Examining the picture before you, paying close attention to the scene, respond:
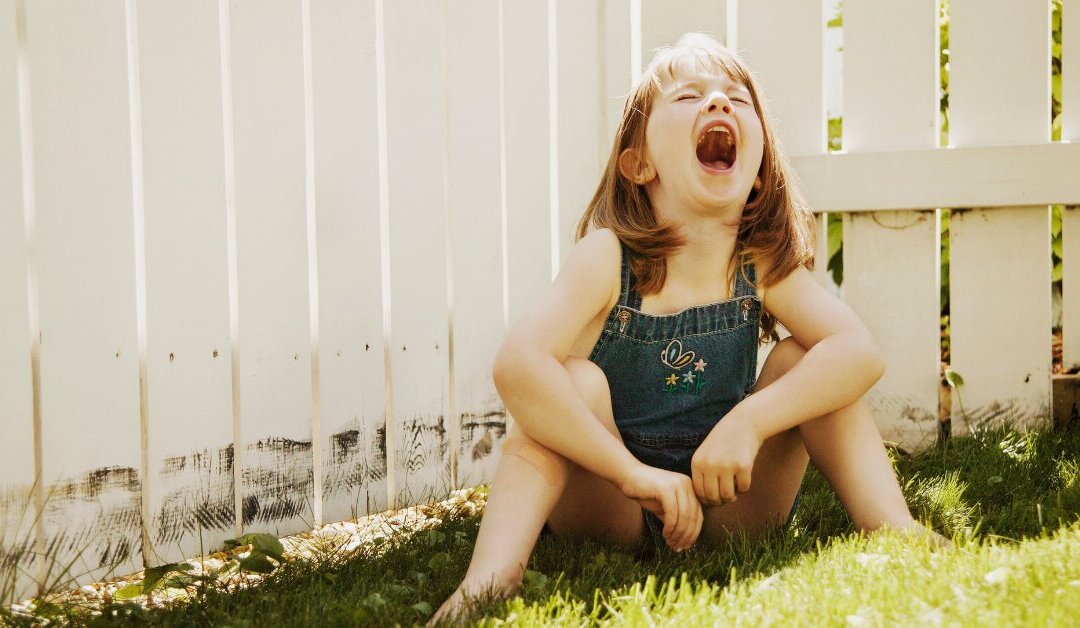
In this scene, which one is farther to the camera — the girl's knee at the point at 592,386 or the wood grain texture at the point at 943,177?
the wood grain texture at the point at 943,177

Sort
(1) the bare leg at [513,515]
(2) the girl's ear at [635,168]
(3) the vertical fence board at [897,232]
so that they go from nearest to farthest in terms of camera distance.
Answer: (1) the bare leg at [513,515]
(2) the girl's ear at [635,168]
(3) the vertical fence board at [897,232]

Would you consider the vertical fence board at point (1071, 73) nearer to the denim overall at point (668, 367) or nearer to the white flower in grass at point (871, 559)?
the denim overall at point (668, 367)

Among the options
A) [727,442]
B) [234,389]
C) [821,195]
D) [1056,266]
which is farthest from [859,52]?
[234,389]

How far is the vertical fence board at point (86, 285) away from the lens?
1.90 m

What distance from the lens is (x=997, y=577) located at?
1.46 metres

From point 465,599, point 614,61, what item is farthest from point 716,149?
point 614,61

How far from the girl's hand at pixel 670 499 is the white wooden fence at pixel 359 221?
91cm

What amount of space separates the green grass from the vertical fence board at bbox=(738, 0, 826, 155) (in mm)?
1197

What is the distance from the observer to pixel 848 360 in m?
1.91

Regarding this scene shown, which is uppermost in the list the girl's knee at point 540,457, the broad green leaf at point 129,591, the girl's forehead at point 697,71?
the girl's forehead at point 697,71

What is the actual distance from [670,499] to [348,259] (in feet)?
3.53

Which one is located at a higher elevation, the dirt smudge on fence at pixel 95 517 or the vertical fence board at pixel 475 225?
the vertical fence board at pixel 475 225

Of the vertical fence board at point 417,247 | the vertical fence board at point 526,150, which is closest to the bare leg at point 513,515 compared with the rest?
the vertical fence board at point 417,247

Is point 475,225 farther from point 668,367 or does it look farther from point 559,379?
point 559,379
